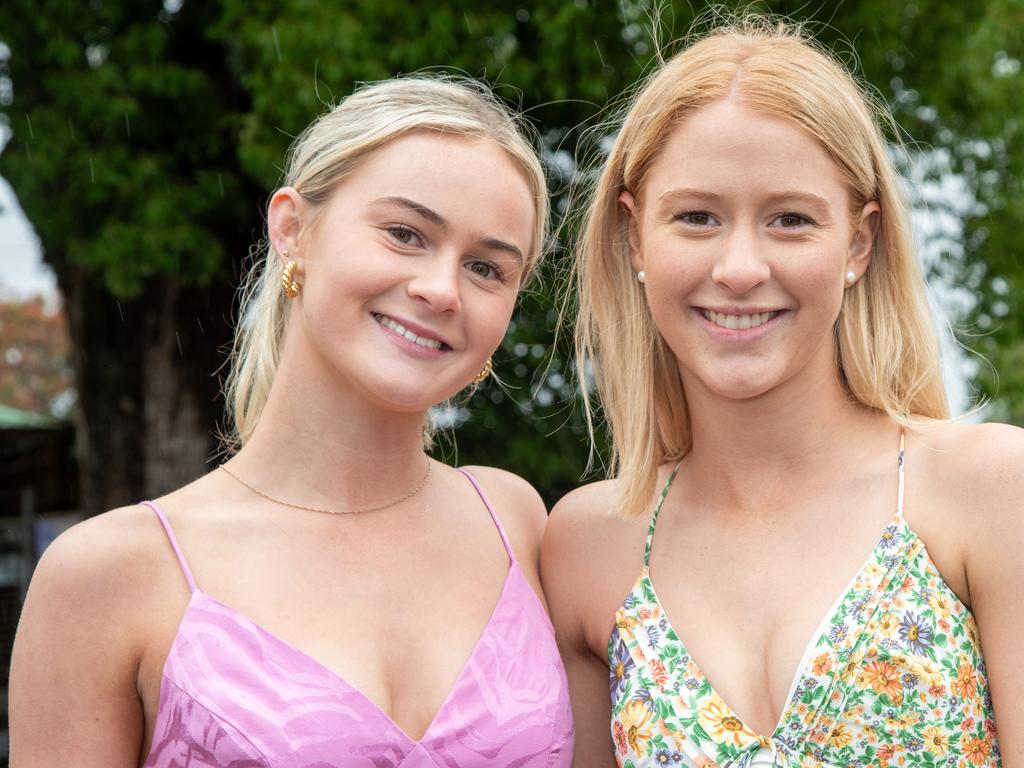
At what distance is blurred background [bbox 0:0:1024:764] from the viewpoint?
22.0 ft

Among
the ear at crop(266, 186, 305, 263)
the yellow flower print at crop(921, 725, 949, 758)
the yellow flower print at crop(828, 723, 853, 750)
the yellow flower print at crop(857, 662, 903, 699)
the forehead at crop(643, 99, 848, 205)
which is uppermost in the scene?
the forehead at crop(643, 99, 848, 205)

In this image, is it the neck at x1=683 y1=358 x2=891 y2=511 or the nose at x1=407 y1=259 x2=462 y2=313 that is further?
the neck at x1=683 y1=358 x2=891 y2=511

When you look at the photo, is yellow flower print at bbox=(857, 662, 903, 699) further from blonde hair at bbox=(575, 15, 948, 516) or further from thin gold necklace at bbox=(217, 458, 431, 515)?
thin gold necklace at bbox=(217, 458, 431, 515)

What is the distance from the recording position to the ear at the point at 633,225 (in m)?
2.93

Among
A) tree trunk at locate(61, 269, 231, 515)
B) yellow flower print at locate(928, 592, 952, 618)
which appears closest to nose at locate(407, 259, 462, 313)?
yellow flower print at locate(928, 592, 952, 618)

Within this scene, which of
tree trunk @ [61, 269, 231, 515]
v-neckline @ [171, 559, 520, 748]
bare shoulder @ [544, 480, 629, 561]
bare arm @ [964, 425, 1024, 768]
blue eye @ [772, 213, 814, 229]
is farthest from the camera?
tree trunk @ [61, 269, 231, 515]

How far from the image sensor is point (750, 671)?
8.59 feet

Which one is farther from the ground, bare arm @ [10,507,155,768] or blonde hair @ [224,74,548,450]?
blonde hair @ [224,74,548,450]

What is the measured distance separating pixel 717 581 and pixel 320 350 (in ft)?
3.25

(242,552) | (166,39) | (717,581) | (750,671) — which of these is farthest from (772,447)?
(166,39)

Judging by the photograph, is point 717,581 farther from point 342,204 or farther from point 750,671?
point 342,204

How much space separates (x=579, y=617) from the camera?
9.86 ft

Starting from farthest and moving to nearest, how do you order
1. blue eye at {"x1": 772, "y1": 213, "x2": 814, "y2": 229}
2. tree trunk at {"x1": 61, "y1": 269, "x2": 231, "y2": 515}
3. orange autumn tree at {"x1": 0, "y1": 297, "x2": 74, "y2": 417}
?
orange autumn tree at {"x1": 0, "y1": 297, "x2": 74, "y2": 417}
tree trunk at {"x1": 61, "y1": 269, "x2": 231, "y2": 515}
blue eye at {"x1": 772, "y1": 213, "x2": 814, "y2": 229}

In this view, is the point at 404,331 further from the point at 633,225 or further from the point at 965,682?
the point at 965,682
